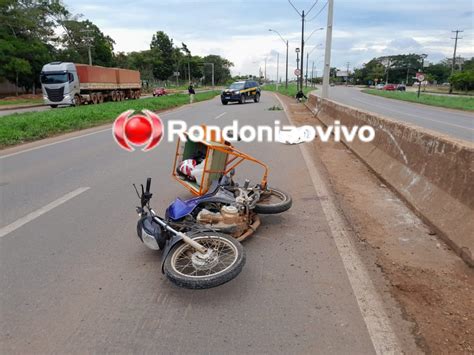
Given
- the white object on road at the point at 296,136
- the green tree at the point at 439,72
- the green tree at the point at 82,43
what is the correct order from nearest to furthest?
1. the white object on road at the point at 296,136
2. the green tree at the point at 82,43
3. the green tree at the point at 439,72

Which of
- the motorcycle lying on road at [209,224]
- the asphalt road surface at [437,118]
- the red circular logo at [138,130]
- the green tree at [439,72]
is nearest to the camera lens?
the motorcycle lying on road at [209,224]

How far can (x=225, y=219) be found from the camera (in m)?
3.91

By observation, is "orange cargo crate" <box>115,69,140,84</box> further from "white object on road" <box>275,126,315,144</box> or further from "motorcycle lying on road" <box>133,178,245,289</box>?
"motorcycle lying on road" <box>133,178,245,289</box>

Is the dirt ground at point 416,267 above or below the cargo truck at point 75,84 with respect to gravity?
below

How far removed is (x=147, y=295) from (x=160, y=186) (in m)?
3.33

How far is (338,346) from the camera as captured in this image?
253 cm

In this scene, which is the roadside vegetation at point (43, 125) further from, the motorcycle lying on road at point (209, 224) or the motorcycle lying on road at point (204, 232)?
the motorcycle lying on road at point (204, 232)

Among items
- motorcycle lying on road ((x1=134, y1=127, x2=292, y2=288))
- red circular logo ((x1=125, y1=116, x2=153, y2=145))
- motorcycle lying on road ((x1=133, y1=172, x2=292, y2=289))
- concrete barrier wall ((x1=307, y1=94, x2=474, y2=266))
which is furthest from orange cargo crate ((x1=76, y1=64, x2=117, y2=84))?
motorcycle lying on road ((x1=133, y1=172, x2=292, y2=289))

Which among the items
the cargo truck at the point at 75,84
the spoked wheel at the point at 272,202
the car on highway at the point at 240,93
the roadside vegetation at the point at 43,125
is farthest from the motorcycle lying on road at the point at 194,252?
the cargo truck at the point at 75,84

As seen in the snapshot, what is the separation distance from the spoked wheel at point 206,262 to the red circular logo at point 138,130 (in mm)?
6820

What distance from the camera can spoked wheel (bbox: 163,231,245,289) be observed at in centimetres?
306

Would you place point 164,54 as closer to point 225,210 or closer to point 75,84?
point 75,84

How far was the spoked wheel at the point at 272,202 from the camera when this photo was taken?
452cm

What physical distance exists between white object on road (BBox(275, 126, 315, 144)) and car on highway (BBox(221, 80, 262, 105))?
736 inches
